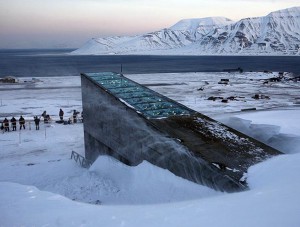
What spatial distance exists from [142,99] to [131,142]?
2.60 metres

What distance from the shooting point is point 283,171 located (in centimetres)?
844

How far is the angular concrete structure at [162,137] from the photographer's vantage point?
30.8 feet

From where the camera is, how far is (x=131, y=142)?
1231 centimetres

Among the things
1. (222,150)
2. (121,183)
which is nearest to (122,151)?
(121,183)

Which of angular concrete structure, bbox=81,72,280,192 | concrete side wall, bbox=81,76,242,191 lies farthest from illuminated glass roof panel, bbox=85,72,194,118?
concrete side wall, bbox=81,76,242,191

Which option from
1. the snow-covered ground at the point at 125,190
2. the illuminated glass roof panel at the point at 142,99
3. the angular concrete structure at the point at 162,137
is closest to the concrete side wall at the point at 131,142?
the angular concrete structure at the point at 162,137

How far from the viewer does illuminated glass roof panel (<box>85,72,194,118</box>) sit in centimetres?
1299

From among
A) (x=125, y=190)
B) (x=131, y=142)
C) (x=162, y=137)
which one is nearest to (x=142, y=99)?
(x=131, y=142)

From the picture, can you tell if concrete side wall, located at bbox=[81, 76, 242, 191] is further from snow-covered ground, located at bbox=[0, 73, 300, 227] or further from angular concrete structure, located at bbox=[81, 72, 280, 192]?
snow-covered ground, located at bbox=[0, 73, 300, 227]

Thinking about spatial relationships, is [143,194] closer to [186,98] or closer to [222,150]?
[222,150]

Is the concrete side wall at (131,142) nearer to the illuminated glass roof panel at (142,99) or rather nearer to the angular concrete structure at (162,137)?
the angular concrete structure at (162,137)

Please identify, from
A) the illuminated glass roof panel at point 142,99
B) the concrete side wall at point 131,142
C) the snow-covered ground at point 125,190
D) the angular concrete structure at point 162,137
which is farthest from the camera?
the illuminated glass roof panel at point 142,99

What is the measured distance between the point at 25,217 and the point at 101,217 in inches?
66.7

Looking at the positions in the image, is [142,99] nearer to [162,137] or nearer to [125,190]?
[162,137]
